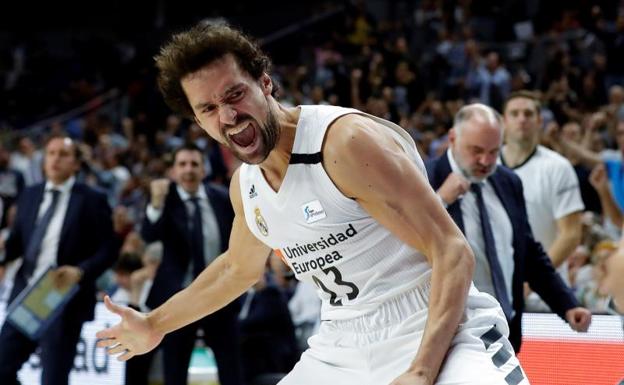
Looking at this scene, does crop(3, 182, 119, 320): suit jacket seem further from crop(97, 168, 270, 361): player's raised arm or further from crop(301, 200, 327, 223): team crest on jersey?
crop(301, 200, 327, 223): team crest on jersey

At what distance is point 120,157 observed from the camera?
15867mm

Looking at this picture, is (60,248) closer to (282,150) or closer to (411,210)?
(282,150)

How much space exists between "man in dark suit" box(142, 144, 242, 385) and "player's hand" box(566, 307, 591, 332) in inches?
110

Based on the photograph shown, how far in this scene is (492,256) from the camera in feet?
17.3

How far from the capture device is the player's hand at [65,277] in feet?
24.0

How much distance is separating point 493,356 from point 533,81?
12485 mm

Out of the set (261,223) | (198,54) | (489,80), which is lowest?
(261,223)

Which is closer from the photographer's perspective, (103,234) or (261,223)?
(261,223)

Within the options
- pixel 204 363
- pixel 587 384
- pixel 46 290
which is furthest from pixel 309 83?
pixel 587 384

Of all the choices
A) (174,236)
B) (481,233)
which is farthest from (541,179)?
(174,236)

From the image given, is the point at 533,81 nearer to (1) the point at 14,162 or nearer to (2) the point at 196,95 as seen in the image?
(1) the point at 14,162

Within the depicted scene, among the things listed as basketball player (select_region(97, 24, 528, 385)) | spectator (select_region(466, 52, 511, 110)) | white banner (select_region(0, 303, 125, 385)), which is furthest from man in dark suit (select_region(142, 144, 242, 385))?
spectator (select_region(466, 52, 511, 110))

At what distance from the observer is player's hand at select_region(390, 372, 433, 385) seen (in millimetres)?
2797

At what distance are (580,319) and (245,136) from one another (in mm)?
2646
